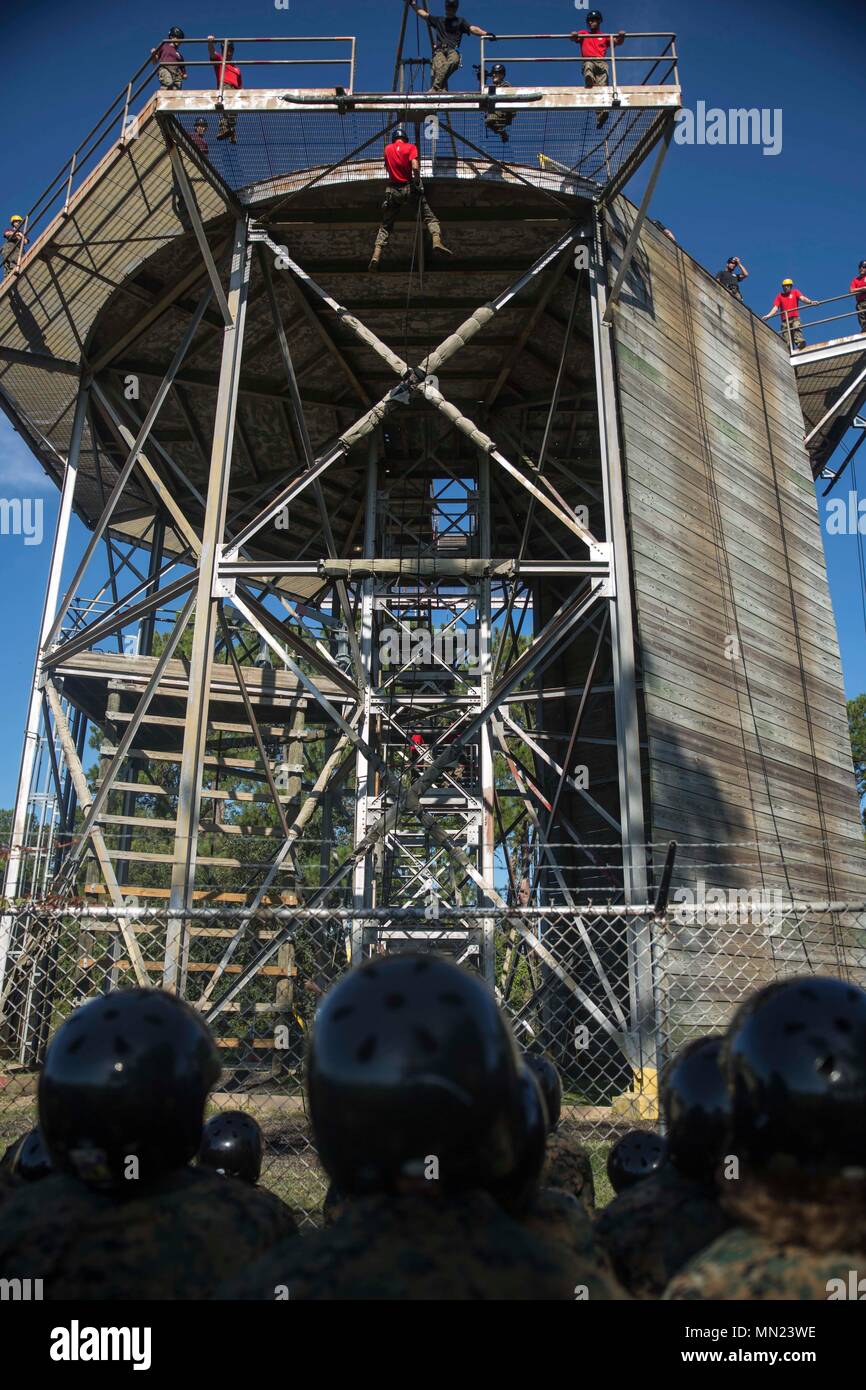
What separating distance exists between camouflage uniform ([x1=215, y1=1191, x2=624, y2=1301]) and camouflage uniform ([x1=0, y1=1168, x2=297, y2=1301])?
332mm

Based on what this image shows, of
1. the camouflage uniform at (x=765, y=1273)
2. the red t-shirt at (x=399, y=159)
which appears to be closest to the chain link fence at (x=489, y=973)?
the camouflage uniform at (x=765, y=1273)

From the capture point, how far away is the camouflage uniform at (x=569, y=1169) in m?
3.27

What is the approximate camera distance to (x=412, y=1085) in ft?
5.15

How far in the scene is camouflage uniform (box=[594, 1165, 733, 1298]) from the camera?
6.93 ft

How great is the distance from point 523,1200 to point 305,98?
465 inches

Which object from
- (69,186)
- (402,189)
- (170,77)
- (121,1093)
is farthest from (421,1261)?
(69,186)

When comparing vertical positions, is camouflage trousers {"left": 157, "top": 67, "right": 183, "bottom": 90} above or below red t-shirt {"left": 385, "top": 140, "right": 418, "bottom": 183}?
above

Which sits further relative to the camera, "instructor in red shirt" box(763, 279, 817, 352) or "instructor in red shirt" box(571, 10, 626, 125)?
"instructor in red shirt" box(763, 279, 817, 352)

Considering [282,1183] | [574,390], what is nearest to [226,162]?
[574,390]

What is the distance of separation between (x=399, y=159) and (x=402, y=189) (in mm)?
302

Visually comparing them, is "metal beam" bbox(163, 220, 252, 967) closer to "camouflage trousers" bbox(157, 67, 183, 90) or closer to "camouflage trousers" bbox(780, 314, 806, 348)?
"camouflage trousers" bbox(157, 67, 183, 90)

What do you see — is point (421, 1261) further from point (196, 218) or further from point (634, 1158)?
point (196, 218)

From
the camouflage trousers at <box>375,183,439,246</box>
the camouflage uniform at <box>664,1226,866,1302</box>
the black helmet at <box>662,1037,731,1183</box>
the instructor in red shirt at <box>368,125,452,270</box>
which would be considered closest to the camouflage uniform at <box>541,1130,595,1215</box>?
the black helmet at <box>662,1037,731,1183</box>
